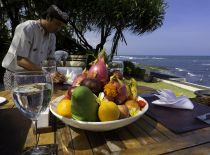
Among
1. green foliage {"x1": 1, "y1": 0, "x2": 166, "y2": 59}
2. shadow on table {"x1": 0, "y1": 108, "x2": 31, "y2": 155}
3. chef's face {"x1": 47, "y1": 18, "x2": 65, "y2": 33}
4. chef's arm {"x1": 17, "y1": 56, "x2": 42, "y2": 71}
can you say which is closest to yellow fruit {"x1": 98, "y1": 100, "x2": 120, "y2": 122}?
shadow on table {"x1": 0, "y1": 108, "x2": 31, "y2": 155}

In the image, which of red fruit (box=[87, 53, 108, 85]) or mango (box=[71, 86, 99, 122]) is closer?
mango (box=[71, 86, 99, 122])

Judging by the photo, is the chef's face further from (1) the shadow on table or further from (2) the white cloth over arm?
(1) the shadow on table

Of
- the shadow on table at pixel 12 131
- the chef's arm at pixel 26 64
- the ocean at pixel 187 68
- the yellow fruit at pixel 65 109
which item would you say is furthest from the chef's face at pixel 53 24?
the ocean at pixel 187 68

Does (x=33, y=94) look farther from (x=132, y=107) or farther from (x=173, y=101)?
(x=173, y=101)

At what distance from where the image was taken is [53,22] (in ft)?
7.65

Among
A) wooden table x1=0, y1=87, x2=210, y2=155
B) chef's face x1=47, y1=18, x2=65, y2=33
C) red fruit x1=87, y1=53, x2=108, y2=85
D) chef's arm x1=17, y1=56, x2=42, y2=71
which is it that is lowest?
wooden table x1=0, y1=87, x2=210, y2=155

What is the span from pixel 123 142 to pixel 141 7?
10265 mm

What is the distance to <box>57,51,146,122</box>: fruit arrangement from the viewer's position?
3.12ft

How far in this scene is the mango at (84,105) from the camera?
3.06ft

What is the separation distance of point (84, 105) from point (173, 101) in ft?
1.91

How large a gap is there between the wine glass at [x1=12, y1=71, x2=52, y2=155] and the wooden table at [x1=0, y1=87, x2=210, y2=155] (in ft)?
0.30

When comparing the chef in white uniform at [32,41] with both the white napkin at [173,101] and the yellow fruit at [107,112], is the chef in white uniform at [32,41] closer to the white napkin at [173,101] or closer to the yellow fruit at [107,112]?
the white napkin at [173,101]

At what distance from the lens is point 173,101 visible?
53.6 inches

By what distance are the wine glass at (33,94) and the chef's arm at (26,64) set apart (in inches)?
51.2
